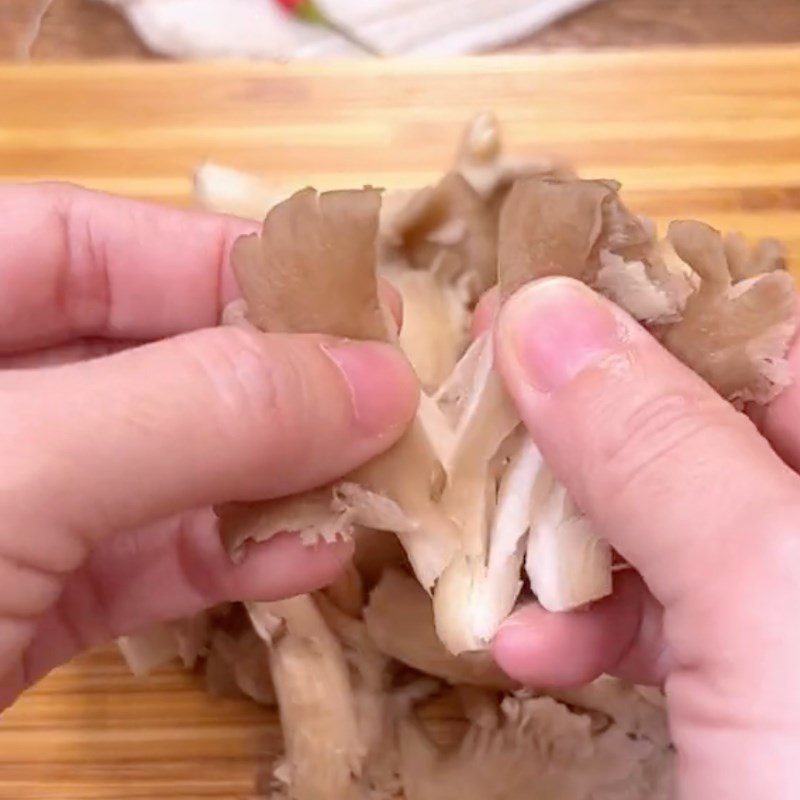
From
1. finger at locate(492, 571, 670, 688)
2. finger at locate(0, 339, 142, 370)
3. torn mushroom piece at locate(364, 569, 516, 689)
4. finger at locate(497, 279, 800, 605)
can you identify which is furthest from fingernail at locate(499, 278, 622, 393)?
finger at locate(0, 339, 142, 370)

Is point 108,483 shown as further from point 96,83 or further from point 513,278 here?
point 96,83

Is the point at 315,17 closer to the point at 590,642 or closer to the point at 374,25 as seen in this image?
the point at 374,25

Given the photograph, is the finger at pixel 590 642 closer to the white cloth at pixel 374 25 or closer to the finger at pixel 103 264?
the finger at pixel 103 264

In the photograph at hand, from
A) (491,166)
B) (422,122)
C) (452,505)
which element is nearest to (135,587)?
(452,505)

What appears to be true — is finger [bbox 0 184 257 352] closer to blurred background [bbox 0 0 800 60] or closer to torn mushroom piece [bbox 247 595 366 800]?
torn mushroom piece [bbox 247 595 366 800]

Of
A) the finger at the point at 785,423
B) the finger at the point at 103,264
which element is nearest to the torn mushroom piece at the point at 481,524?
the finger at the point at 785,423

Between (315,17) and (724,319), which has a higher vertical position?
(724,319)
